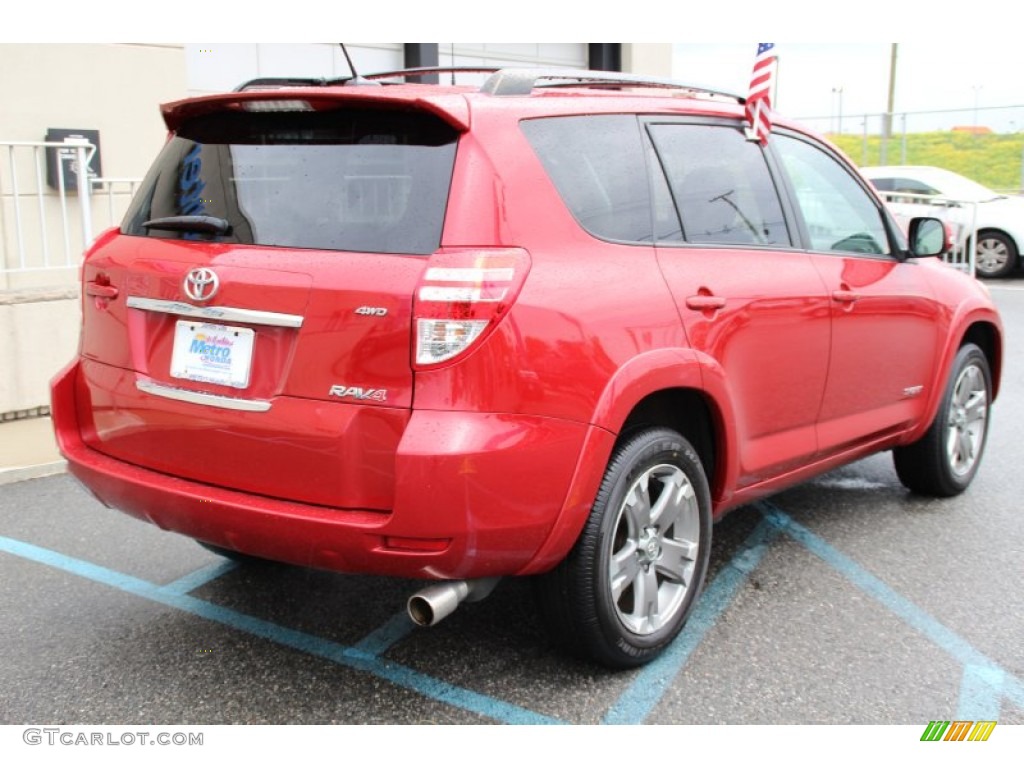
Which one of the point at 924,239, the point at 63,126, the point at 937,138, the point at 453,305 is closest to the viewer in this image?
the point at 453,305

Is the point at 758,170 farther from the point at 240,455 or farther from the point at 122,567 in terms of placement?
the point at 122,567

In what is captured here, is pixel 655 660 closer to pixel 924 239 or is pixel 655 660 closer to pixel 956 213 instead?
pixel 924 239

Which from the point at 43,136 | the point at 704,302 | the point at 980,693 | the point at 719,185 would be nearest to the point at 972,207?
the point at 43,136

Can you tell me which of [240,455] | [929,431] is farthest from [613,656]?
[929,431]

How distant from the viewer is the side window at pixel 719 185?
11.5 ft

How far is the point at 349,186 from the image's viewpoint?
9.43ft

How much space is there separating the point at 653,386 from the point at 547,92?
100cm

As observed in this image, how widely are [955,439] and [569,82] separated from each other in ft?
9.76

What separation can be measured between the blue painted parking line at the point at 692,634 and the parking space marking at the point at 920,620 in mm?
161

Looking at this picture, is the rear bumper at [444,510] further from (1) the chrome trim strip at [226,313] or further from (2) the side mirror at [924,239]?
(2) the side mirror at [924,239]

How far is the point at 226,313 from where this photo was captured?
2.88 meters

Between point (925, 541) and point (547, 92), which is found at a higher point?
point (547, 92)

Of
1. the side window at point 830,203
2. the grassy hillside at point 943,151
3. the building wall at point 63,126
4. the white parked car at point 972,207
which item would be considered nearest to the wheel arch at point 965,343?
the side window at point 830,203

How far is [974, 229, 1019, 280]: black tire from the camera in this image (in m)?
14.3
